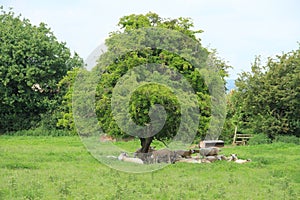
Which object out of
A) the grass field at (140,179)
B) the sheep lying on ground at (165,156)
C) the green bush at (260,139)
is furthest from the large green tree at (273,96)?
the sheep lying on ground at (165,156)

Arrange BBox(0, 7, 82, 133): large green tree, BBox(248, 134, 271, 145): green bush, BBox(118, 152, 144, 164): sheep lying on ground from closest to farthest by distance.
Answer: BBox(118, 152, 144, 164): sheep lying on ground, BBox(248, 134, 271, 145): green bush, BBox(0, 7, 82, 133): large green tree

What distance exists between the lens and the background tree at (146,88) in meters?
11.6

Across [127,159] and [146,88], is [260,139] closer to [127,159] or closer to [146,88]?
[127,159]

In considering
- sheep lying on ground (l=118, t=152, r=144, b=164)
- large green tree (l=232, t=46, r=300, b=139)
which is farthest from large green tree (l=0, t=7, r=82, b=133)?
sheep lying on ground (l=118, t=152, r=144, b=164)

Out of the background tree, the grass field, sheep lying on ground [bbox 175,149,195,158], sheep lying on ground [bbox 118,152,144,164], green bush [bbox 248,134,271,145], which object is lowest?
the grass field

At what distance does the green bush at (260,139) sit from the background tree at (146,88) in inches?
338

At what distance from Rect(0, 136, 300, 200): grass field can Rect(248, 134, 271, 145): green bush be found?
6.19 metres

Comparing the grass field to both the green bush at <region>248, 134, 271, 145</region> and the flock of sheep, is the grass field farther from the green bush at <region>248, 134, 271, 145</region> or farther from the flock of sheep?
the green bush at <region>248, 134, 271, 145</region>

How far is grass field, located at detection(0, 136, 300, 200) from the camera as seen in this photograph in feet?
27.8

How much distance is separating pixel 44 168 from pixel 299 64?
1216 cm

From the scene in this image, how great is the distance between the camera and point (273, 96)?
2034 centimetres

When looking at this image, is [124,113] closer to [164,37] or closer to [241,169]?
[164,37]

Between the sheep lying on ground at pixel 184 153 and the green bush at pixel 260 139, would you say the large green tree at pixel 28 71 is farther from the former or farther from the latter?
the sheep lying on ground at pixel 184 153

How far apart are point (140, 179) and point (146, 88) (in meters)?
2.34
